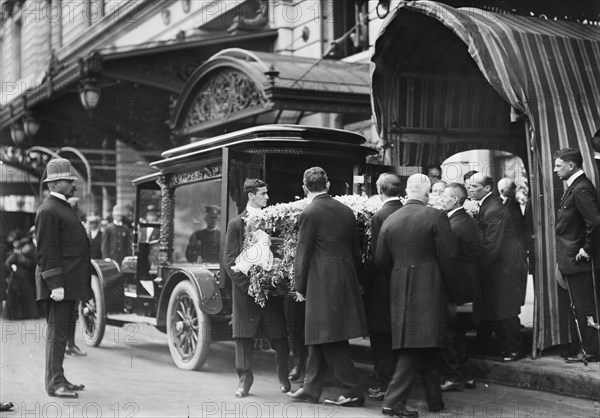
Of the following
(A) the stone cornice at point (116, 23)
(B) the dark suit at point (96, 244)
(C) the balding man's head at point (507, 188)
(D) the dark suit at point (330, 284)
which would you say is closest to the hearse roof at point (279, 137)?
(C) the balding man's head at point (507, 188)

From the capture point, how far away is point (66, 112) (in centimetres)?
2077

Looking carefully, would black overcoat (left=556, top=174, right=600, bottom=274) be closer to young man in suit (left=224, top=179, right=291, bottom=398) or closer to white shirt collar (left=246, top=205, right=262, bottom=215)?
young man in suit (left=224, top=179, right=291, bottom=398)

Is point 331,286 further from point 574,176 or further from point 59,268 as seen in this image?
point 574,176

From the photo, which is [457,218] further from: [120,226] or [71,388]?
[120,226]

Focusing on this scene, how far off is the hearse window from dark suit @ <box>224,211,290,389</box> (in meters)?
2.40

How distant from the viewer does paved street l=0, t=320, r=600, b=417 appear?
740cm

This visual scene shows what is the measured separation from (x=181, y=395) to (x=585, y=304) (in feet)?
12.9

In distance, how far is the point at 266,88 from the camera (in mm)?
13477

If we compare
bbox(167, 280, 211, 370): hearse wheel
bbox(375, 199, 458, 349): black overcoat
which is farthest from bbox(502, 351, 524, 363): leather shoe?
bbox(167, 280, 211, 370): hearse wheel

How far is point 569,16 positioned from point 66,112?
1287cm

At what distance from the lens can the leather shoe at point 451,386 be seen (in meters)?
8.42

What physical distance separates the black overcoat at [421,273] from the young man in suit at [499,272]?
1.73 m

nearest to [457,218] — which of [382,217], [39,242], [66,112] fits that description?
[382,217]

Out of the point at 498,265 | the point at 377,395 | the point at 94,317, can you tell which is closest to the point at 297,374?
the point at 377,395
